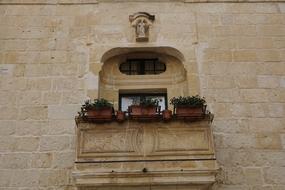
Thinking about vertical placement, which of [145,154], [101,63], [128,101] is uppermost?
[101,63]

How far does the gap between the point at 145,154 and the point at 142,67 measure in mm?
2587

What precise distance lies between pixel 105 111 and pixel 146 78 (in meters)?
1.77

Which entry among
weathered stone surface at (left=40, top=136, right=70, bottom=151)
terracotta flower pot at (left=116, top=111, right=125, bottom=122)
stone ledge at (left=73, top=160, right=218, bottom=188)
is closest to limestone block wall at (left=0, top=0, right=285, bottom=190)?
weathered stone surface at (left=40, top=136, right=70, bottom=151)

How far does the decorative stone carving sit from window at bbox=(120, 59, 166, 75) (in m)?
0.49

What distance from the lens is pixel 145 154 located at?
6.81 meters

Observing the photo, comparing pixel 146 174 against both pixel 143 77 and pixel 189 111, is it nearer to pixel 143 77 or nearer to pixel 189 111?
pixel 189 111

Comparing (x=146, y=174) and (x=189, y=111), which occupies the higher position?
(x=189, y=111)

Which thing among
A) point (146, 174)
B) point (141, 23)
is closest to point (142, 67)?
point (141, 23)

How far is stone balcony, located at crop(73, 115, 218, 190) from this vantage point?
6.65 m

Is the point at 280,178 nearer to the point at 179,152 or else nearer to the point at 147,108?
the point at 179,152

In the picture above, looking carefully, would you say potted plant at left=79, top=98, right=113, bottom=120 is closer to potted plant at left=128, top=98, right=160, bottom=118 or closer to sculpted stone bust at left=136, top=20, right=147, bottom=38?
potted plant at left=128, top=98, right=160, bottom=118

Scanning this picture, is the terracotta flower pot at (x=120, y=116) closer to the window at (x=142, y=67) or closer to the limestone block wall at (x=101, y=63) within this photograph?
the limestone block wall at (x=101, y=63)

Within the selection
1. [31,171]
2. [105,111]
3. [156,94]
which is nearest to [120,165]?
[105,111]

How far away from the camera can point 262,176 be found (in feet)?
23.7
